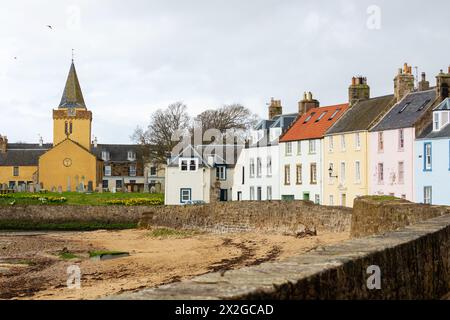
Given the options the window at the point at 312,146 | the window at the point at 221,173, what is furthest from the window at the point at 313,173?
the window at the point at 221,173

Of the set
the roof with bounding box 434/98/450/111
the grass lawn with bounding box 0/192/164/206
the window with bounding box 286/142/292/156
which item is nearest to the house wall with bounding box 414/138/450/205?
the roof with bounding box 434/98/450/111

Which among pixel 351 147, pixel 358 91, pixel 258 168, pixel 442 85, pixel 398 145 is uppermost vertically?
pixel 358 91

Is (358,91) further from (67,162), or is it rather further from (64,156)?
(64,156)

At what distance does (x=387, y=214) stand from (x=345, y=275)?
48.3ft

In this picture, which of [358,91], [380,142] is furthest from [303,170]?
[380,142]

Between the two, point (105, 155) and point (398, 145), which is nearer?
point (398, 145)

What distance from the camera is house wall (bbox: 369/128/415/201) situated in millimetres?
40750

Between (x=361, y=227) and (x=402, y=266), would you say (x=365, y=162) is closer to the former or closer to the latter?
(x=361, y=227)

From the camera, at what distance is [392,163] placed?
4228cm

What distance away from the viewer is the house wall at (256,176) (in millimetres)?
54234

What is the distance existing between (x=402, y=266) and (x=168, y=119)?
67355 mm

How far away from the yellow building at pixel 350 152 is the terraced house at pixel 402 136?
633 mm

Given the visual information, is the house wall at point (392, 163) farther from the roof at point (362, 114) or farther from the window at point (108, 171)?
the window at point (108, 171)

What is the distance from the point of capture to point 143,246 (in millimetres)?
39094
